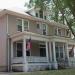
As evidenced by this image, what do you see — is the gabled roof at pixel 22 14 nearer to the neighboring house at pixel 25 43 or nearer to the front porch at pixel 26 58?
the neighboring house at pixel 25 43

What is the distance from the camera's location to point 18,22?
91.6ft

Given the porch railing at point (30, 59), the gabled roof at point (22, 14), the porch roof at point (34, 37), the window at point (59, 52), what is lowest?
the porch railing at point (30, 59)


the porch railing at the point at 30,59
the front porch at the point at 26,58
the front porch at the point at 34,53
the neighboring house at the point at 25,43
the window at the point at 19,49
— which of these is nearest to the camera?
the front porch at the point at 26,58

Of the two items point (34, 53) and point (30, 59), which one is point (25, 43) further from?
point (34, 53)

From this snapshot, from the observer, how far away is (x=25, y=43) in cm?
2441

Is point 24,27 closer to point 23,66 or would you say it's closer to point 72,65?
point 23,66

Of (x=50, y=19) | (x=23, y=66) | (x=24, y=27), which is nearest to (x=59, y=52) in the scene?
(x=50, y=19)

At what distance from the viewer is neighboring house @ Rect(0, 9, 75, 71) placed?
2498 cm

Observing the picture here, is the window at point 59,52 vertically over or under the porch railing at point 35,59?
over

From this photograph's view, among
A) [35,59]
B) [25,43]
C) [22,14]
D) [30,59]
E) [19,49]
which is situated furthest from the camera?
[22,14]

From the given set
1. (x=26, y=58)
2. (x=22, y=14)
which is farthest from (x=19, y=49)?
(x=22, y=14)

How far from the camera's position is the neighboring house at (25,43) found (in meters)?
25.0

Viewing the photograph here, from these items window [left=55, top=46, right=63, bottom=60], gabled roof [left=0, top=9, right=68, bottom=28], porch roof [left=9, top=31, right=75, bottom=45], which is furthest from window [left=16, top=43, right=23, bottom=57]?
window [left=55, top=46, right=63, bottom=60]

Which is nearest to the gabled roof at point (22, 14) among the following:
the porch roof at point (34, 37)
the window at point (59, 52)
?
the porch roof at point (34, 37)
